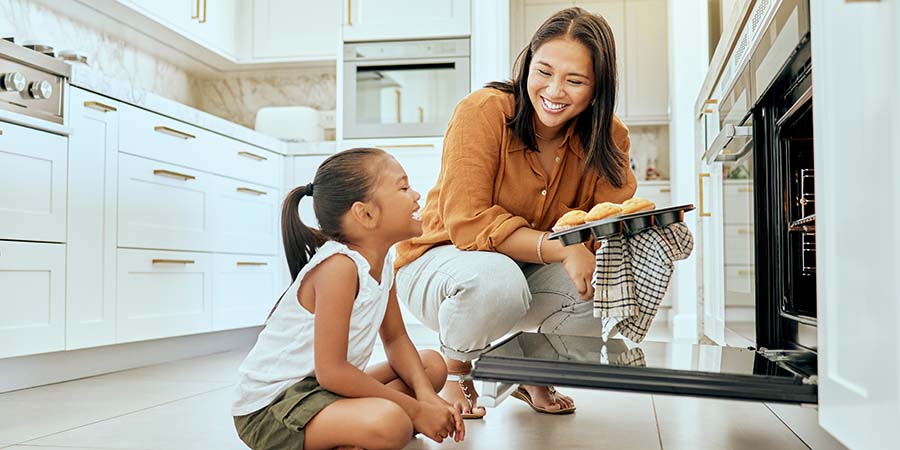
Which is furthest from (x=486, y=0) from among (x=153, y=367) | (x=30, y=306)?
(x=30, y=306)

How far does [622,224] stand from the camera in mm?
1348

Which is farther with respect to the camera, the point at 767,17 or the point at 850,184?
the point at 767,17

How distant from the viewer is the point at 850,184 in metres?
0.87

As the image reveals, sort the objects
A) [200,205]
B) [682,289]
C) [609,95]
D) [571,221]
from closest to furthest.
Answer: [571,221] < [609,95] < [200,205] < [682,289]

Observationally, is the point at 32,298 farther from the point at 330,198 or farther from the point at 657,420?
the point at 657,420

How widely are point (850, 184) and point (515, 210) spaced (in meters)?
1.02

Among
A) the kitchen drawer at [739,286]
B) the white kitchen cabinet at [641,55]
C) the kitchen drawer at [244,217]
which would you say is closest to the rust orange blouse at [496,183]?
the kitchen drawer at [739,286]

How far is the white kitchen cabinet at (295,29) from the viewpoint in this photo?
436cm

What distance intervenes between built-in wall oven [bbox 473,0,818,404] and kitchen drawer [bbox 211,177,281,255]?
207cm

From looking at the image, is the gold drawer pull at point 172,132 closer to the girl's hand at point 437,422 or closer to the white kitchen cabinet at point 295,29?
the white kitchen cabinet at point 295,29

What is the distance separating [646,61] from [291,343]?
14.6 ft

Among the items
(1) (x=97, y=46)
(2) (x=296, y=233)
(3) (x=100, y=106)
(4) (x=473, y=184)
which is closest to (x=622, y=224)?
(4) (x=473, y=184)

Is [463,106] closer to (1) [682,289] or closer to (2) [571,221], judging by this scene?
(2) [571,221]

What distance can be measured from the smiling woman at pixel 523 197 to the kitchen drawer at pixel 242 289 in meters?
1.62
